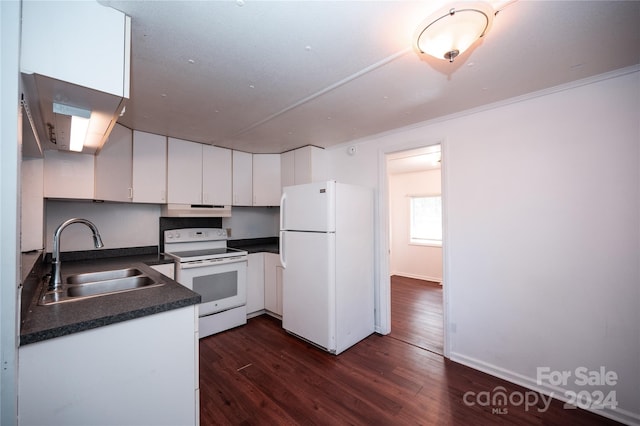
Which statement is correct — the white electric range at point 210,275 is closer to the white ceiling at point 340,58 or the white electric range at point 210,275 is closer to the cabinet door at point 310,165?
the cabinet door at point 310,165

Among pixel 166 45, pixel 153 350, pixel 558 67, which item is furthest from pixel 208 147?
pixel 558 67

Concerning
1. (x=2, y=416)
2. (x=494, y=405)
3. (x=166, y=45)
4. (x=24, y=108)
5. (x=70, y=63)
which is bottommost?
(x=494, y=405)

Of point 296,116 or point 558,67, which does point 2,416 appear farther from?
point 558,67

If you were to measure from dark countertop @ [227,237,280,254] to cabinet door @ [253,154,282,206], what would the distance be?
669mm

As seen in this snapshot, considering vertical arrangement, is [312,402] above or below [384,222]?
below

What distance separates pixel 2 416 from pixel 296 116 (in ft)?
8.14

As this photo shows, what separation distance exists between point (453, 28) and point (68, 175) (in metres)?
3.06

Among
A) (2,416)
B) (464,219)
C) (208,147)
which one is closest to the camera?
(2,416)

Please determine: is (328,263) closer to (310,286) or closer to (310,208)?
(310,286)

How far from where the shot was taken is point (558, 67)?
1724mm

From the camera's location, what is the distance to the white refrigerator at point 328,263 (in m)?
2.60

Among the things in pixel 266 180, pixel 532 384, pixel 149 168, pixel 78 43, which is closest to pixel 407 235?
pixel 266 180

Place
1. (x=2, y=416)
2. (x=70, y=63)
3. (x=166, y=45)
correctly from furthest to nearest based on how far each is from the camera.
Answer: (x=166, y=45)
(x=70, y=63)
(x=2, y=416)

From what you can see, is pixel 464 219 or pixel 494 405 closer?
pixel 494 405
